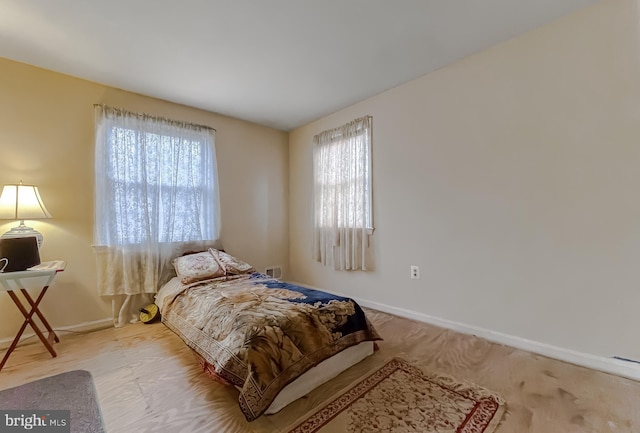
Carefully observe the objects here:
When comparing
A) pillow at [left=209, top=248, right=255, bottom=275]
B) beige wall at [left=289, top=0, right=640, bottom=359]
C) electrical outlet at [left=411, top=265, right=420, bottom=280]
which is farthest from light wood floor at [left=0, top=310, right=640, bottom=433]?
pillow at [left=209, top=248, right=255, bottom=275]

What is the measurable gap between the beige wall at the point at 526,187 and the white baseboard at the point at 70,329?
9.48 ft

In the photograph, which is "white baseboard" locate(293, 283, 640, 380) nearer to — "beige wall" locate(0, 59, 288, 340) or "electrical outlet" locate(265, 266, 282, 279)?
"electrical outlet" locate(265, 266, 282, 279)

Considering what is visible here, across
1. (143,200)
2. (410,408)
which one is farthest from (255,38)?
(410,408)

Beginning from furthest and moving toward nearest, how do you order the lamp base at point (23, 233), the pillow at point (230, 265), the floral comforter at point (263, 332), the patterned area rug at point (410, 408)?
the pillow at point (230, 265) < the lamp base at point (23, 233) < the floral comforter at point (263, 332) < the patterned area rug at point (410, 408)

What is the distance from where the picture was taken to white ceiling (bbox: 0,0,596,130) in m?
1.85

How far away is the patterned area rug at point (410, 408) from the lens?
4.50 ft

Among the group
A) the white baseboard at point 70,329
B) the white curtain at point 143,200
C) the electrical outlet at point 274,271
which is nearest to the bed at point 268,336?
the white curtain at point 143,200

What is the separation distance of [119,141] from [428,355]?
11.4 ft

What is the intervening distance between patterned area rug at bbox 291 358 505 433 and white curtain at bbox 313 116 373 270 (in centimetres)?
157

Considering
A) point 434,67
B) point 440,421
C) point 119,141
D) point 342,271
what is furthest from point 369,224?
point 119,141

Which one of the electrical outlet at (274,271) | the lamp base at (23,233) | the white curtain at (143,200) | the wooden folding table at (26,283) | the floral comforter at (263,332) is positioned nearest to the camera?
the floral comforter at (263,332)

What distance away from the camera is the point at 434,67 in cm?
261

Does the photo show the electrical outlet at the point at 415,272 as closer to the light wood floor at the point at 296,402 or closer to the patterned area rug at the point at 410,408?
the light wood floor at the point at 296,402

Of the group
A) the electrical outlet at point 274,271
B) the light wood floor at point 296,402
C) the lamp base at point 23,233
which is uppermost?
the lamp base at point 23,233
